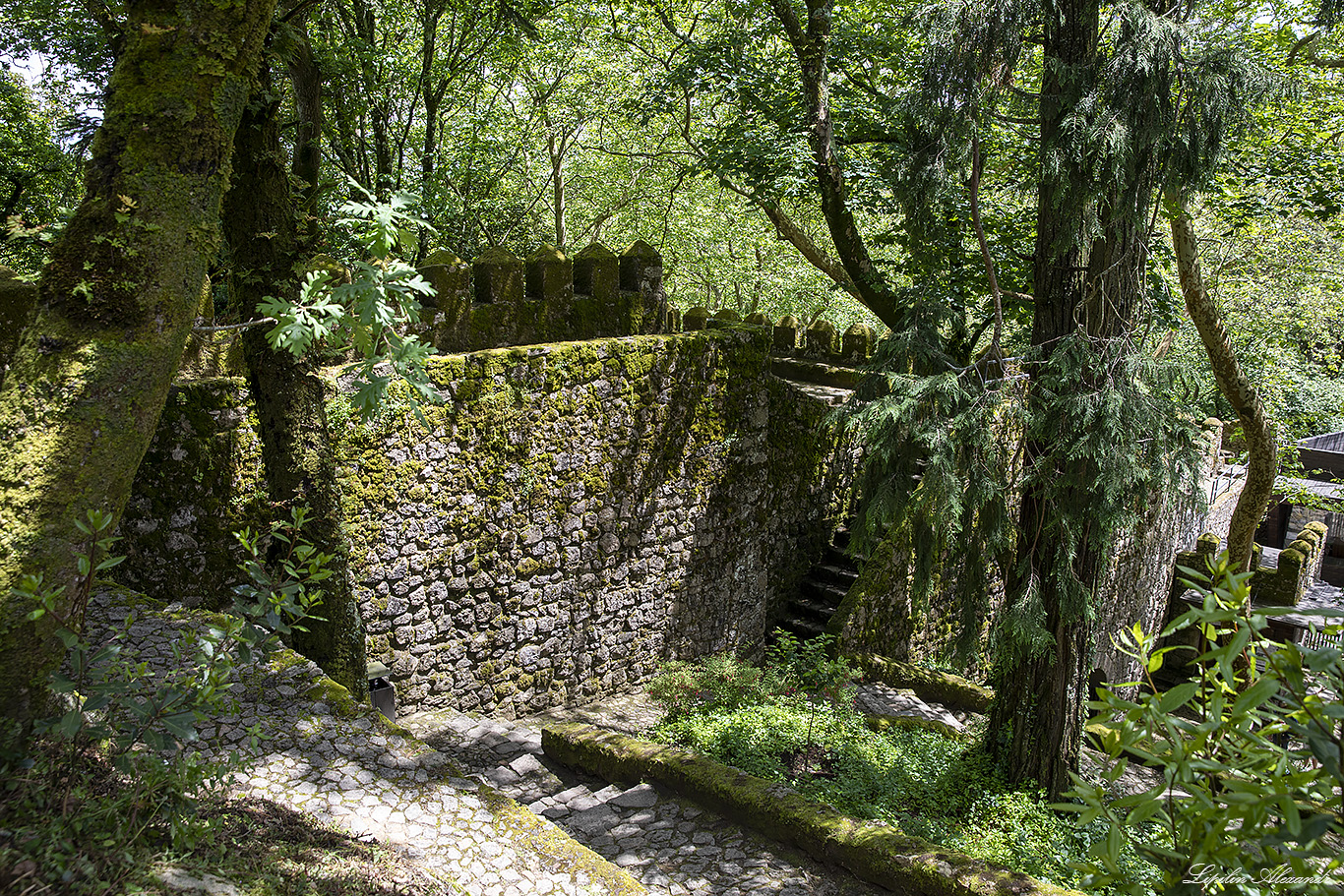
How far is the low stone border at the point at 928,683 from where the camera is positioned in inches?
307

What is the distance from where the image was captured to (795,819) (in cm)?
451

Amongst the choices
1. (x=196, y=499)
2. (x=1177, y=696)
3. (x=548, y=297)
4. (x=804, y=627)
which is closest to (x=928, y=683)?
(x=804, y=627)

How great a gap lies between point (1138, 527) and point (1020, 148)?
461cm

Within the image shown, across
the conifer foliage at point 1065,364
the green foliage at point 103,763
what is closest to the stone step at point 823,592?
the conifer foliage at point 1065,364

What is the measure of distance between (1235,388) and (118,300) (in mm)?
9355

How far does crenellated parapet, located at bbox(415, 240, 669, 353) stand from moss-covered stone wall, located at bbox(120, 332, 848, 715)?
0.17 meters

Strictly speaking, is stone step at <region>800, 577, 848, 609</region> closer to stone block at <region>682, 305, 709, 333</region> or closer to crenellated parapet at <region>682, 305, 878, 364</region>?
stone block at <region>682, 305, 709, 333</region>

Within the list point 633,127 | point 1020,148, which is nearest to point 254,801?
point 1020,148

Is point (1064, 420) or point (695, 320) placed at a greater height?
point (695, 320)

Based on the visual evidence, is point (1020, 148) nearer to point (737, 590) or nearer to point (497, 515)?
point (737, 590)

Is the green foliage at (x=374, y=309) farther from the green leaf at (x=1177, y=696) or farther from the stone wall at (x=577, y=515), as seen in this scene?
the stone wall at (x=577, y=515)

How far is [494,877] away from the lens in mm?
3199

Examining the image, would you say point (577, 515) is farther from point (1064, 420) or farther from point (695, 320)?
point (1064, 420)

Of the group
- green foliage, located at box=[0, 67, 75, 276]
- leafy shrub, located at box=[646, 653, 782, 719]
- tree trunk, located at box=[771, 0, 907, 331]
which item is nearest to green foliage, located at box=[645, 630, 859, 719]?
leafy shrub, located at box=[646, 653, 782, 719]
